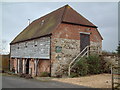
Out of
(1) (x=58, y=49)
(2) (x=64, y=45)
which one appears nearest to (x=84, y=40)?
(2) (x=64, y=45)

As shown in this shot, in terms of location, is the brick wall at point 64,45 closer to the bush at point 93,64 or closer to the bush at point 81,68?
the bush at point 81,68

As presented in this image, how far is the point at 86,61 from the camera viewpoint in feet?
54.0

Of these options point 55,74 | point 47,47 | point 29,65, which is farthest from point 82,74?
point 29,65

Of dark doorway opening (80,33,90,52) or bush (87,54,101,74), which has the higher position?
dark doorway opening (80,33,90,52)

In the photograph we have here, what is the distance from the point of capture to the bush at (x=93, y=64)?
53.6 ft

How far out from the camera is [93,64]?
16.5 metres

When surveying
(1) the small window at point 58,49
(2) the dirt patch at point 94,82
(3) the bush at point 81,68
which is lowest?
(2) the dirt patch at point 94,82

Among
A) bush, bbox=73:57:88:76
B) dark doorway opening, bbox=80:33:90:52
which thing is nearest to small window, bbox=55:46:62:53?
bush, bbox=73:57:88:76

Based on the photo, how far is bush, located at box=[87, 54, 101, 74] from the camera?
16.3 metres

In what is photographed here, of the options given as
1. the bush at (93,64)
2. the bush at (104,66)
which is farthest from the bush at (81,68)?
the bush at (104,66)

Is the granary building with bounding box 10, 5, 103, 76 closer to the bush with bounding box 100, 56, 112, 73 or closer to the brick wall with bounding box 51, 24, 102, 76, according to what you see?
the brick wall with bounding box 51, 24, 102, 76

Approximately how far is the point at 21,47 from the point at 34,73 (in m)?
6.18

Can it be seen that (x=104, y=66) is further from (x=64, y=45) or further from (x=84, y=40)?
(x=64, y=45)

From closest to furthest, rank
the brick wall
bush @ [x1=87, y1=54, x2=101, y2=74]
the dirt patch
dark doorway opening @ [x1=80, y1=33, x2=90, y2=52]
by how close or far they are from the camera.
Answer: the dirt patch → bush @ [x1=87, y1=54, x2=101, y2=74] → the brick wall → dark doorway opening @ [x1=80, y1=33, x2=90, y2=52]
